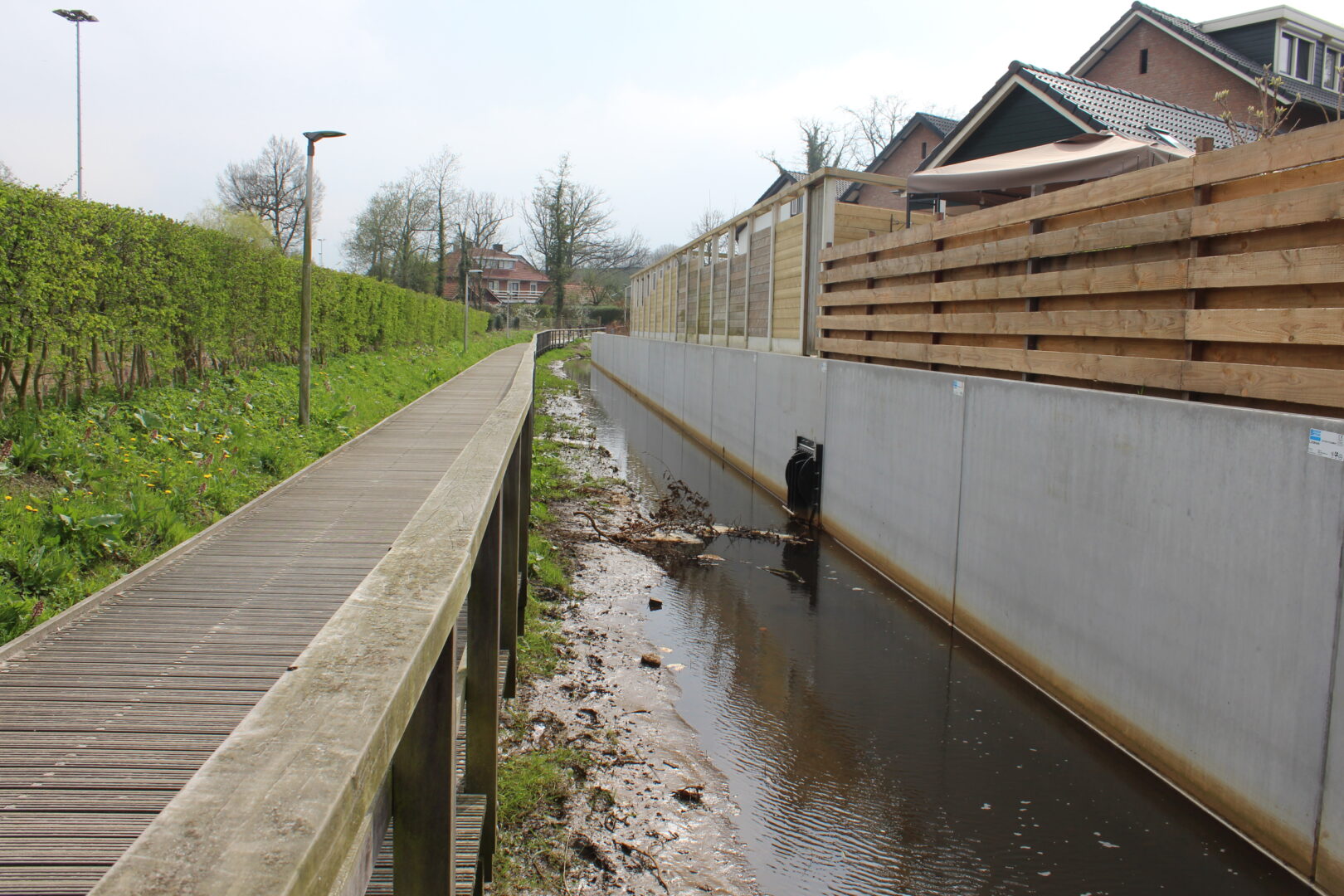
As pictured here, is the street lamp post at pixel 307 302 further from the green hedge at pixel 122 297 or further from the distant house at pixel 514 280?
the distant house at pixel 514 280

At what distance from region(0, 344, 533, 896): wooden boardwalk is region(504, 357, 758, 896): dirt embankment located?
129 centimetres

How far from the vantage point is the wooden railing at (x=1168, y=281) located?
4.05 metres

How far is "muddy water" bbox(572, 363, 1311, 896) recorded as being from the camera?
401 cm

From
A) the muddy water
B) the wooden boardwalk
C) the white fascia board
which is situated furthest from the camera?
the white fascia board

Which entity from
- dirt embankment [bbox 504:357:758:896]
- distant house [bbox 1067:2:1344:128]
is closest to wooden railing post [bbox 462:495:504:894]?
dirt embankment [bbox 504:357:758:896]

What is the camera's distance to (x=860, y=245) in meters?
9.85

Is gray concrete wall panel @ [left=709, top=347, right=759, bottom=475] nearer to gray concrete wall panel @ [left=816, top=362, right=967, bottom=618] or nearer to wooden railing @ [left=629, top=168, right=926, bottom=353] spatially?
wooden railing @ [left=629, top=168, right=926, bottom=353]

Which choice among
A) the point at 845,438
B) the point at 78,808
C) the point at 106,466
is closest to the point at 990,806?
the point at 78,808

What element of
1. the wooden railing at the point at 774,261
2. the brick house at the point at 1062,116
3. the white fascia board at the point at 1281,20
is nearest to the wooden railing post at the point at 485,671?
the wooden railing at the point at 774,261

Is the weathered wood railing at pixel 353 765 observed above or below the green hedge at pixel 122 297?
below

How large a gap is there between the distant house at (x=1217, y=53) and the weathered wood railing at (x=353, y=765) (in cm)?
2737

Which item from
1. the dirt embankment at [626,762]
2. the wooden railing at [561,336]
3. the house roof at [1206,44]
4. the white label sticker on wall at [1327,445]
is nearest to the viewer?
the white label sticker on wall at [1327,445]

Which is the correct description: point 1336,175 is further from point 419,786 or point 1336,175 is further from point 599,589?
point 599,589

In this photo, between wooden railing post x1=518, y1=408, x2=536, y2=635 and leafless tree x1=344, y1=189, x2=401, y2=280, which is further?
leafless tree x1=344, y1=189, x2=401, y2=280
